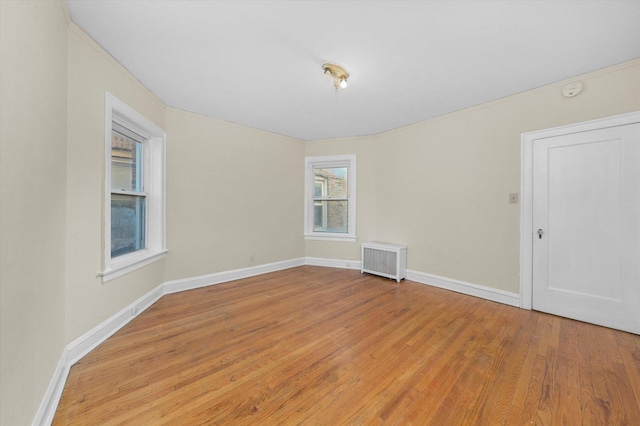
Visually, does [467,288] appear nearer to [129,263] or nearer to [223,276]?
[223,276]

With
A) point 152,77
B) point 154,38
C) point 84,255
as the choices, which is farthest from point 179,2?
point 84,255

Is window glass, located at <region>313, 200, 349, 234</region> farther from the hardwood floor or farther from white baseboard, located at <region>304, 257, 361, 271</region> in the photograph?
the hardwood floor

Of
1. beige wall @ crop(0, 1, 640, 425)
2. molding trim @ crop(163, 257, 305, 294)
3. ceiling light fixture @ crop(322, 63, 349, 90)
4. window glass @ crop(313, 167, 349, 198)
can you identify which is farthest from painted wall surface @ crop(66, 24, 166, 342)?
window glass @ crop(313, 167, 349, 198)

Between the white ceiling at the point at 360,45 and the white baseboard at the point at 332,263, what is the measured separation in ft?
9.38

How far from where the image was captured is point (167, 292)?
3.31 meters

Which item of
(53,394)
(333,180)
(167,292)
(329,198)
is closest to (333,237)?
(329,198)

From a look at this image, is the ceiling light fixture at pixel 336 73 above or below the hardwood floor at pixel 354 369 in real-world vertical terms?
above

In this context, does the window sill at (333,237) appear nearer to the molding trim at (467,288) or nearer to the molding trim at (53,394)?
the molding trim at (467,288)

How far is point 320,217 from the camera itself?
507cm

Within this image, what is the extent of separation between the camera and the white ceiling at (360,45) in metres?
1.70

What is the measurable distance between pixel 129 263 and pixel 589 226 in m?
4.76

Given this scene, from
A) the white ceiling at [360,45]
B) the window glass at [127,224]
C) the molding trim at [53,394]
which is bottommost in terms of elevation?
the molding trim at [53,394]

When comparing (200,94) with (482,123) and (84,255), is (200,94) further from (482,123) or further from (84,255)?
(482,123)

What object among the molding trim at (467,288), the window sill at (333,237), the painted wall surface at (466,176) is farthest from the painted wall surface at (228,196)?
the molding trim at (467,288)
